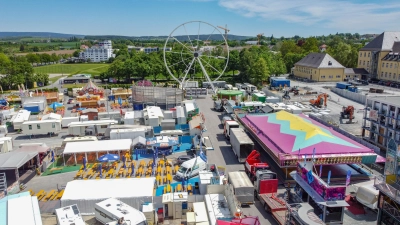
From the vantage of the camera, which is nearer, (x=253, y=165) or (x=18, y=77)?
(x=253, y=165)

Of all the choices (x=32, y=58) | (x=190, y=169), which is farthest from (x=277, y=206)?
(x=32, y=58)

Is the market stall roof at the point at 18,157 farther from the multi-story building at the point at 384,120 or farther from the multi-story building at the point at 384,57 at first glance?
the multi-story building at the point at 384,57

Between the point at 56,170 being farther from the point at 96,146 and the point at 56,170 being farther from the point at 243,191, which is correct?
the point at 243,191

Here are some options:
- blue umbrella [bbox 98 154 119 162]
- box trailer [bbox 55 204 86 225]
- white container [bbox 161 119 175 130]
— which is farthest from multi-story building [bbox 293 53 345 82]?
box trailer [bbox 55 204 86 225]

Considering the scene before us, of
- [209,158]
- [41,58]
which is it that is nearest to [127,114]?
[209,158]

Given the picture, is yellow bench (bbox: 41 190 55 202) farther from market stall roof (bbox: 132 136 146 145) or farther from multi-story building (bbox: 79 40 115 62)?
multi-story building (bbox: 79 40 115 62)
